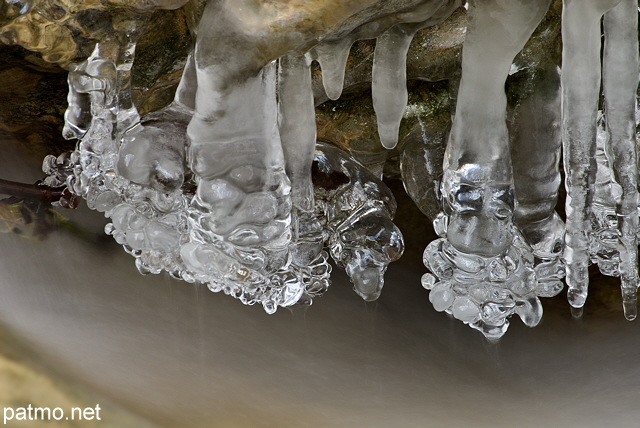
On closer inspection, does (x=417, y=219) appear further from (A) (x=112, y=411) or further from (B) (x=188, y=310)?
(A) (x=112, y=411)

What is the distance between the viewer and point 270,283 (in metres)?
0.87

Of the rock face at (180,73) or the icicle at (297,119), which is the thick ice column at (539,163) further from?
the icicle at (297,119)

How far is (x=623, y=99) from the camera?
629 mm

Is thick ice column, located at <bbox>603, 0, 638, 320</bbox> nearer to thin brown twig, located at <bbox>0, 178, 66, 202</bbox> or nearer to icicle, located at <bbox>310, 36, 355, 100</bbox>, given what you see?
icicle, located at <bbox>310, 36, 355, 100</bbox>

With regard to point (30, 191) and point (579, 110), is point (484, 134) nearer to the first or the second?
point (579, 110)

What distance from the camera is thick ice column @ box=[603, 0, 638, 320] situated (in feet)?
2.02

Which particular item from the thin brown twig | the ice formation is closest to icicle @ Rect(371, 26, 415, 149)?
the ice formation

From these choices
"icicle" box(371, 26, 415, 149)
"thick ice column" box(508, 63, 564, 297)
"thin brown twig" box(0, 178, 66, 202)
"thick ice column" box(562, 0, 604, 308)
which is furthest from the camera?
"thin brown twig" box(0, 178, 66, 202)

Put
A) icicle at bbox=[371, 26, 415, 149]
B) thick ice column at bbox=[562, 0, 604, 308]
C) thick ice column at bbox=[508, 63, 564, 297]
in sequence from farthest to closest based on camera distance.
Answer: thick ice column at bbox=[508, 63, 564, 297], icicle at bbox=[371, 26, 415, 149], thick ice column at bbox=[562, 0, 604, 308]

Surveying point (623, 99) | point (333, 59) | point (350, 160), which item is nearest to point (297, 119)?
point (333, 59)

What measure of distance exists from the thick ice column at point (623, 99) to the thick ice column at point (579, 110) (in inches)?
1.3

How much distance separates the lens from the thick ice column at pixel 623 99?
615mm

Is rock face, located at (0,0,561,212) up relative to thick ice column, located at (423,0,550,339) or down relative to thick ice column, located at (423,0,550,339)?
up

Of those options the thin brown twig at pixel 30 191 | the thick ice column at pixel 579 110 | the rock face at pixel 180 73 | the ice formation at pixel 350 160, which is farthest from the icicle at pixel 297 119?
the thin brown twig at pixel 30 191
